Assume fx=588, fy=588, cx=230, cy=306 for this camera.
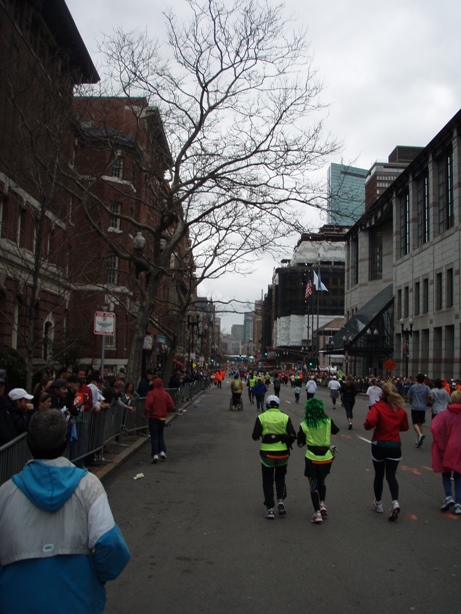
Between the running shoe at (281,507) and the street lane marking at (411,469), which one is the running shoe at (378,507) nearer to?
the running shoe at (281,507)

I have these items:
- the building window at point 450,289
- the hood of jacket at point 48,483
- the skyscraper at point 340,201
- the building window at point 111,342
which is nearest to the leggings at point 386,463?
the hood of jacket at point 48,483

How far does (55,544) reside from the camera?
8.94ft

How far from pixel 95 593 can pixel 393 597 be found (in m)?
3.41

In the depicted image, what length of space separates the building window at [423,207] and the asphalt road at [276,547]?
44.1 m

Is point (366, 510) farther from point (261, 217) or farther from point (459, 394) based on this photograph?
point (261, 217)

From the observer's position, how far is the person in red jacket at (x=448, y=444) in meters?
8.22

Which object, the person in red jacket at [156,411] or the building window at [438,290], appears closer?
the person in red jacket at [156,411]

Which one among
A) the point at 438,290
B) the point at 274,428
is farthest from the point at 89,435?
the point at 438,290

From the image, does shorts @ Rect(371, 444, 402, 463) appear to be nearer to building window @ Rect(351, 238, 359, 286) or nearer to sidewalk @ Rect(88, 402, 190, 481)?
sidewalk @ Rect(88, 402, 190, 481)

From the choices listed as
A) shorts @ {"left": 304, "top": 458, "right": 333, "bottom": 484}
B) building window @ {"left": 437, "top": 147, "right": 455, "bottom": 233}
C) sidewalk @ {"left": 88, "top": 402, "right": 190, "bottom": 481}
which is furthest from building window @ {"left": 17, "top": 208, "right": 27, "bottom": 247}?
building window @ {"left": 437, "top": 147, "right": 455, "bottom": 233}

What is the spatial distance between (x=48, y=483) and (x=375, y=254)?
72.8 meters

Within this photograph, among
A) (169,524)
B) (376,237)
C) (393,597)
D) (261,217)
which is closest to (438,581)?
(393,597)

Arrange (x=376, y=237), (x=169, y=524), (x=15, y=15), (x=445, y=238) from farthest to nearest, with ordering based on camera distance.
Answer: (x=376, y=237) < (x=445, y=238) < (x=15, y=15) < (x=169, y=524)

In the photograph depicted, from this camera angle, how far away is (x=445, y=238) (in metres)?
46.8
